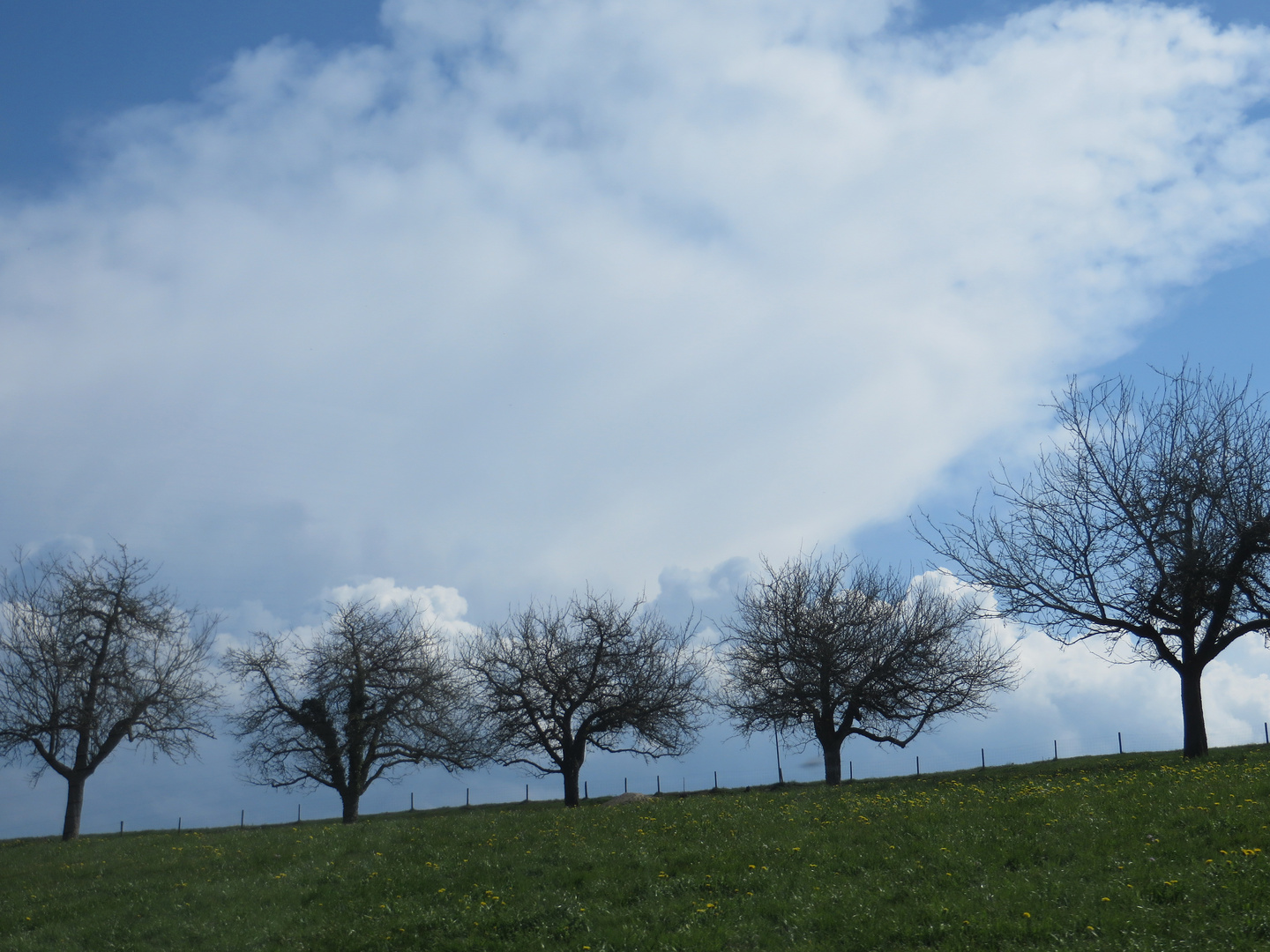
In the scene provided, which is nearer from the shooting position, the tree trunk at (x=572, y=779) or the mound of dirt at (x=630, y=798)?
the mound of dirt at (x=630, y=798)

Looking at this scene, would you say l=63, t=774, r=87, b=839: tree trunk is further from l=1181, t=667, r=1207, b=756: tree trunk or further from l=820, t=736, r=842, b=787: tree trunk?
l=1181, t=667, r=1207, b=756: tree trunk

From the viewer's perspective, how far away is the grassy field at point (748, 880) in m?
11.4

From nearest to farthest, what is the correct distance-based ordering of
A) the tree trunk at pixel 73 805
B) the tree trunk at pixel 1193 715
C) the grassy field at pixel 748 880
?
the grassy field at pixel 748 880
the tree trunk at pixel 1193 715
the tree trunk at pixel 73 805

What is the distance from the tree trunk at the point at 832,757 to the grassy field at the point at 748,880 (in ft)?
45.2

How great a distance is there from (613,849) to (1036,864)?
768 centimetres

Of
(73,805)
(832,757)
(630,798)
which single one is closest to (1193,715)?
(832,757)

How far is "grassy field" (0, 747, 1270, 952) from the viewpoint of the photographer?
11438 millimetres

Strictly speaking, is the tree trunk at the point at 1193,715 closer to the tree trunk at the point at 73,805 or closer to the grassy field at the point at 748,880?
the grassy field at the point at 748,880

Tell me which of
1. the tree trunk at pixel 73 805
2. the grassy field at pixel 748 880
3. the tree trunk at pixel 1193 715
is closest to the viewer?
the grassy field at pixel 748 880

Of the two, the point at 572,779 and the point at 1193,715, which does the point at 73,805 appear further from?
the point at 1193,715

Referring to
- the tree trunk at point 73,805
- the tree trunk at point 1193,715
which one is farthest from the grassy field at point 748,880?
the tree trunk at point 73,805

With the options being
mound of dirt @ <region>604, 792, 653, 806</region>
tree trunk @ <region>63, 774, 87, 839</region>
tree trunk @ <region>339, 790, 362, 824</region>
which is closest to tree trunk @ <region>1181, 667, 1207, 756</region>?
mound of dirt @ <region>604, 792, 653, 806</region>

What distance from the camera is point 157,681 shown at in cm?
3675

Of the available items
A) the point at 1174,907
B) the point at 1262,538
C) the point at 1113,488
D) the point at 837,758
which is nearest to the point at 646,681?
the point at 837,758
